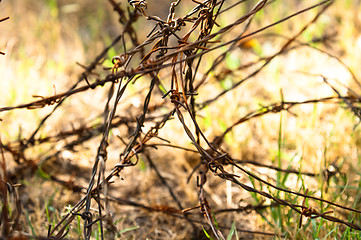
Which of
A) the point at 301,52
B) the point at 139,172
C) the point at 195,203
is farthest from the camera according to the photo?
the point at 301,52

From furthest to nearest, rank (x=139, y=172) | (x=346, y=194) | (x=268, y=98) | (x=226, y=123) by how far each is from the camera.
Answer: (x=268, y=98)
(x=226, y=123)
(x=139, y=172)
(x=346, y=194)

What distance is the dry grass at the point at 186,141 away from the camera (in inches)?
55.0

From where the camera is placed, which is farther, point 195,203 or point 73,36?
point 73,36

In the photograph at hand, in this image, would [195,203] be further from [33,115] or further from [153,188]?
[33,115]

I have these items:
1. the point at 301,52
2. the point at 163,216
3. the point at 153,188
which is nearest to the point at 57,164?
the point at 153,188

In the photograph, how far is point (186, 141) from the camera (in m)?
2.06

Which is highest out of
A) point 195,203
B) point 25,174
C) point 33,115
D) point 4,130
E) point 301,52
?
point 301,52

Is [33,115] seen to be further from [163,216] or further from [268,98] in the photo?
[268,98]

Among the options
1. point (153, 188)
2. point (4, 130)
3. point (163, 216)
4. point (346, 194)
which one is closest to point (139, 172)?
point (153, 188)

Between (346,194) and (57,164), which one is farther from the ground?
(57,164)

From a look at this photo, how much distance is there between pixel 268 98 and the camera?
2535 millimetres

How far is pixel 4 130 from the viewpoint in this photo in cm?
197

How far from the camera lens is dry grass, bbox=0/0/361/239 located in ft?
4.58

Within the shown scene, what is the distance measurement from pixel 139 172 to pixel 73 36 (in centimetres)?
182
